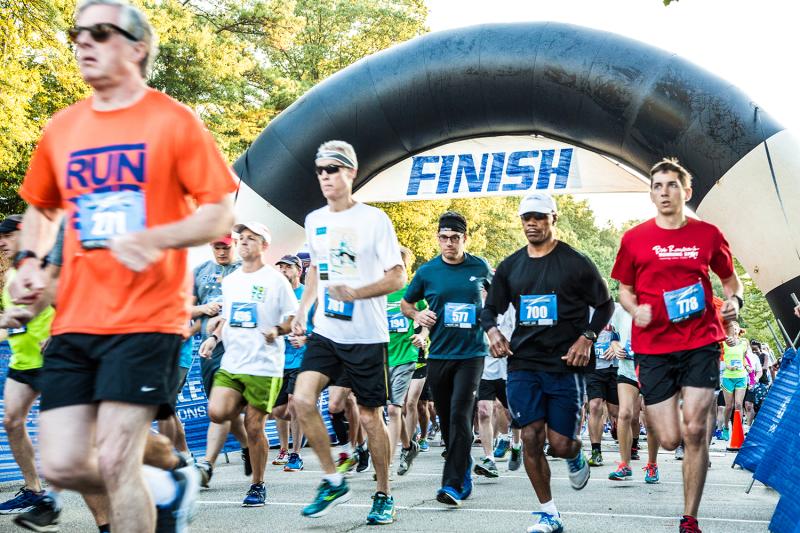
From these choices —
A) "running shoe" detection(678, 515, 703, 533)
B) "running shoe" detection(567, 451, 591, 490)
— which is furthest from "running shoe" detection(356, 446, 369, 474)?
"running shoe" detection(678, 515, 703, 533)

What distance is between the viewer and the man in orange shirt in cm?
323

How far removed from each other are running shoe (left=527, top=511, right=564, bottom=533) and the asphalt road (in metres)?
0.24

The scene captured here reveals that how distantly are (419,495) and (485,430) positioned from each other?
2.45m

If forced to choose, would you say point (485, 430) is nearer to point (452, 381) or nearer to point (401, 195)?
point (452, 381)

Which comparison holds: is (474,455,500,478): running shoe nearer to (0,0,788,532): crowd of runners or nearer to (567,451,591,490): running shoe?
(0,0,788,532): crowd of runners

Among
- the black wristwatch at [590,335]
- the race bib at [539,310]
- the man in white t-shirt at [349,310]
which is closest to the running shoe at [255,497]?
the man in white t-shirt at [349,310]

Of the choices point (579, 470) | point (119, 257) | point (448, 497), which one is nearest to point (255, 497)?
point (448, 497)

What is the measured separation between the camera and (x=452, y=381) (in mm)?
7844

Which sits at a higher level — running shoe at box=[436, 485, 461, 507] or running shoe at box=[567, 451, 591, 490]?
running shoe at box=[567, 451, 591, 490]

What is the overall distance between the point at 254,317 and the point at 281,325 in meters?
0.28

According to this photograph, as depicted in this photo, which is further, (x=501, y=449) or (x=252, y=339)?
(x=501, y=449)

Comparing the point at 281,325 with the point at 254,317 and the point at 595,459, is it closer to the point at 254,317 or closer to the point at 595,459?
the point at 254,317

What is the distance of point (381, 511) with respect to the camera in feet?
19.9

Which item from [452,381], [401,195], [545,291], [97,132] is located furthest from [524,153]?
[97,132]
